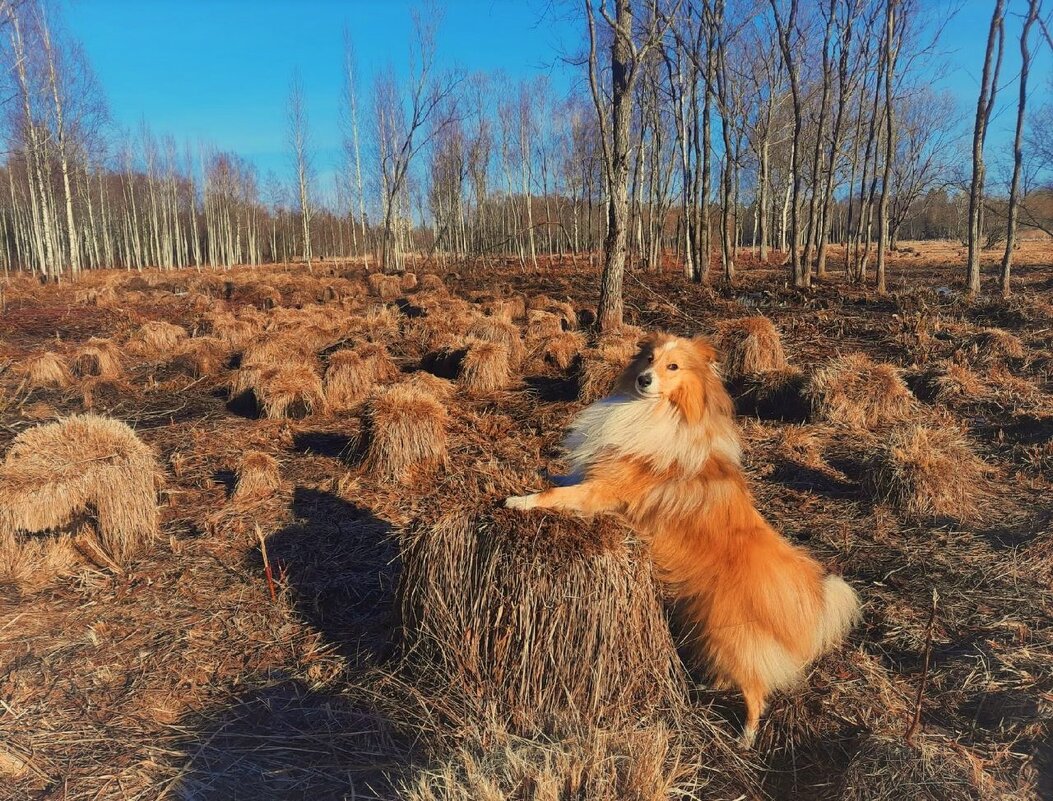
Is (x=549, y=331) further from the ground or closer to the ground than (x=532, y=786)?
further from the ground

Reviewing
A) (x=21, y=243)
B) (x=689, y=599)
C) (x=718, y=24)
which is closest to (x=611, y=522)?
(x=689, y=599)

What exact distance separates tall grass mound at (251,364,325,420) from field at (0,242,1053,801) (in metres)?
0.03

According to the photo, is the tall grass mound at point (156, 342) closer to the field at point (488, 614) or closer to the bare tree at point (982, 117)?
the field at point (488, 614)

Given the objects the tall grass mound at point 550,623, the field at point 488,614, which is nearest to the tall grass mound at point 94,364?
the field at point 488,614

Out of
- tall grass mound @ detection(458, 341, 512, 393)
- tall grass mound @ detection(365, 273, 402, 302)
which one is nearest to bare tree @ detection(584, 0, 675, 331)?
tall grass mound @ detection(458, 341, 512, 393)

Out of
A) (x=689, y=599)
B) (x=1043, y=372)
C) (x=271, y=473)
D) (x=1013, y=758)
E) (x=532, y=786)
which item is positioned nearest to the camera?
(x=532, y=786)

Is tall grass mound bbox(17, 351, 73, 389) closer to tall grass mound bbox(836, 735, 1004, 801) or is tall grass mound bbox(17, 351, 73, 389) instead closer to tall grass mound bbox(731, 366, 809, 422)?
tall grass mound bbox(731, 366, 809, 422)

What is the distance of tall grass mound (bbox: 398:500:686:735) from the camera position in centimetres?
265

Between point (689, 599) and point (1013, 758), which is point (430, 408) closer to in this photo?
point (689, 599)

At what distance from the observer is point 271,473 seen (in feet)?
17.7

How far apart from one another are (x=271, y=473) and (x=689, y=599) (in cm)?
410

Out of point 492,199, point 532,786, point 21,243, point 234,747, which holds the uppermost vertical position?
point 492,199

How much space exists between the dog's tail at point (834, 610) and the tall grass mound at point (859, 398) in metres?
4.18

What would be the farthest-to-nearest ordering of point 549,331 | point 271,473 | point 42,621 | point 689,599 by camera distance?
point 549,331, point 271,473, point 42,621, point 689,599
